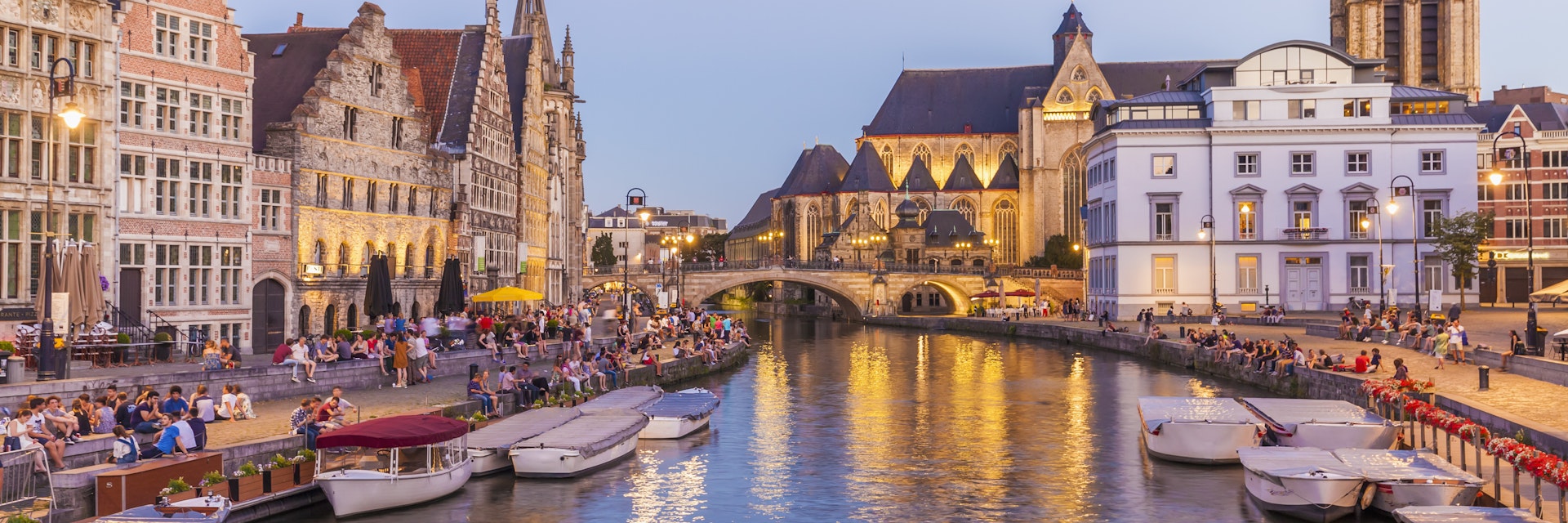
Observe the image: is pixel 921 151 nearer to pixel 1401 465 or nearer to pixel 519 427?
pixel 519 427

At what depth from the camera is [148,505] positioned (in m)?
18.1

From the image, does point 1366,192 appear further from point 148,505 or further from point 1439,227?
point 148,505

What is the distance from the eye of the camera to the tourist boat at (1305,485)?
20812 millimetres

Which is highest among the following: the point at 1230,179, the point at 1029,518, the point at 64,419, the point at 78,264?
the point at 1230,179

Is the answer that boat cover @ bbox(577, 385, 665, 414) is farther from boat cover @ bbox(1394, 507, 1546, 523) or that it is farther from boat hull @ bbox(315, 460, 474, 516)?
boat cover @ bbox(1394, 507, 1546, 523)

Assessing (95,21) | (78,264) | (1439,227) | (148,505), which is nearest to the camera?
(148,505)

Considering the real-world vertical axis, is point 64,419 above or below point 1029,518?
above

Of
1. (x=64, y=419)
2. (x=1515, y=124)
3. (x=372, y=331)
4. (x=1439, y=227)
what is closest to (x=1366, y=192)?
(x=1439, y=227)

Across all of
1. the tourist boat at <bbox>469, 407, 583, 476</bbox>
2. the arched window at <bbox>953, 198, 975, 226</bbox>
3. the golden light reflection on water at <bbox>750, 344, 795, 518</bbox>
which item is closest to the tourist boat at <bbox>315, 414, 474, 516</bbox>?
the tourist boat at <bbox>469, 407, 583, 476</bbox>

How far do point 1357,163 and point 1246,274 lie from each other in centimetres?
689

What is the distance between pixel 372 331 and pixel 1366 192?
46.6m

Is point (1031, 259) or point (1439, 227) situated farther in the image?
point (1031, 259)

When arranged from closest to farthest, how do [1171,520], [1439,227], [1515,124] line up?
[1171,520] < [1439,227] < [1515,124]

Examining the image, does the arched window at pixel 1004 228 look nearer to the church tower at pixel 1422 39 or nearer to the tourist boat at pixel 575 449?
the church tower at pixel 1422 39
